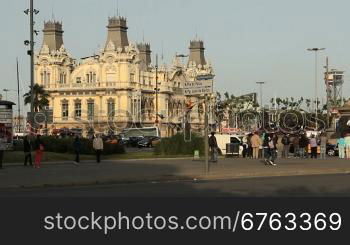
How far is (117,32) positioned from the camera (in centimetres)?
14662

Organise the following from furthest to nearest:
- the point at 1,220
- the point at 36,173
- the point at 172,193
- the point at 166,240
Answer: the point at 36,173, the point at 172,193, the point at 1,220, the point at 166,240

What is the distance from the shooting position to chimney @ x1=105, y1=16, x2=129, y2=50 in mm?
145500

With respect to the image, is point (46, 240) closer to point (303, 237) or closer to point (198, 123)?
point (303, 237)

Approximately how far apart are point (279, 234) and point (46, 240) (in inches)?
132

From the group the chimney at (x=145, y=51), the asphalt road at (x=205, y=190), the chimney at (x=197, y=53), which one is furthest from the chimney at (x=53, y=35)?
the asphalt road at (x=205, y=190)

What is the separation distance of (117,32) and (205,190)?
12758cm

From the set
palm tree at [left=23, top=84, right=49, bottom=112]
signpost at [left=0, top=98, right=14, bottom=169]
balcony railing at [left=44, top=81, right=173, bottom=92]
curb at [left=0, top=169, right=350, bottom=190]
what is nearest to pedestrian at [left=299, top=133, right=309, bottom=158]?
curb at [left=0, top=169, right=350, bottom=190]

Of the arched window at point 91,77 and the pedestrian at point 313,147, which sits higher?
the arched window at point 91,77

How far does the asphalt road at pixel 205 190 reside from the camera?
64.6 feet

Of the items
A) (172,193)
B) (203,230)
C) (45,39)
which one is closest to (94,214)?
(203,230)

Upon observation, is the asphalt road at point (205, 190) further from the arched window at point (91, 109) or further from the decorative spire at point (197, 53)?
the decorative spire at point (197, 53)

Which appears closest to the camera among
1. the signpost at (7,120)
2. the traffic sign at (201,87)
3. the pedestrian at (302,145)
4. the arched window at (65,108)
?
the traffic sign at (201,87)

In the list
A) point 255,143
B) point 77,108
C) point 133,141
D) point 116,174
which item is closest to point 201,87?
point 116,174

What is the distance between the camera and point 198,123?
157250 millimetres
